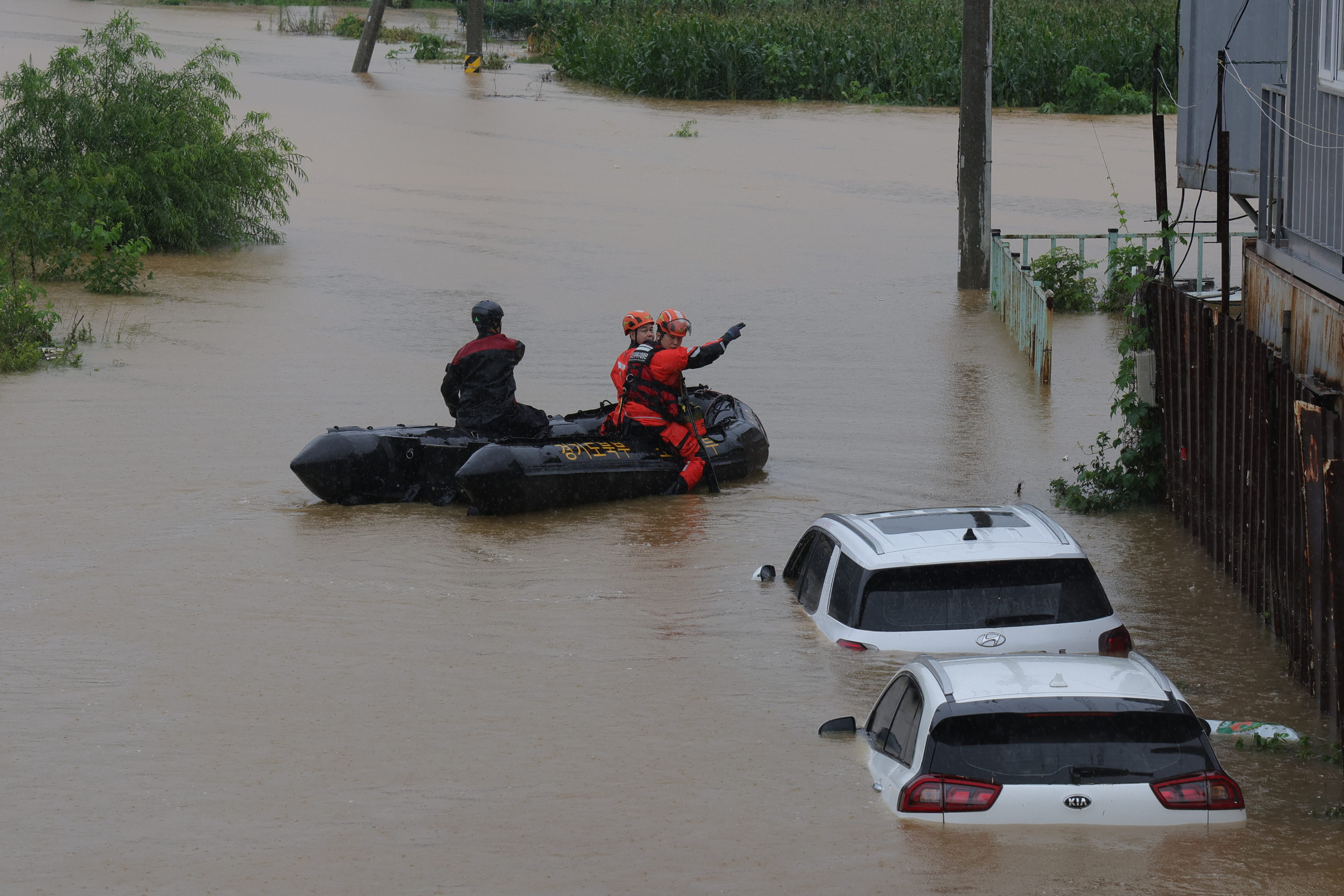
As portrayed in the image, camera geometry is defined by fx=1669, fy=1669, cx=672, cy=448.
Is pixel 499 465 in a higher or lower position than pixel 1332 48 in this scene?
lower

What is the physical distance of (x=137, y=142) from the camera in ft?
84.1

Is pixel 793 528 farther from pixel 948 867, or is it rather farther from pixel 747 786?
Answer: pixel 948 867

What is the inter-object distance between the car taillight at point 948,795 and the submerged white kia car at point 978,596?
1750 millimetres

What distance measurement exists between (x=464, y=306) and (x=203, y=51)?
7465 millimetres

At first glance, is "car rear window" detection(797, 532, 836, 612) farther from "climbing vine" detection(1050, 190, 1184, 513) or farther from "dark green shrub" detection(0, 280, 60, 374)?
"dark green shrub" detection(0, 280, 60, 374)

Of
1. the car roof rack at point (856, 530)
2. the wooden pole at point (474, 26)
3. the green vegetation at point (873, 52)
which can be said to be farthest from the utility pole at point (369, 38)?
the car roof rack at point (856, 530)

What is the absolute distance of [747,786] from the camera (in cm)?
755

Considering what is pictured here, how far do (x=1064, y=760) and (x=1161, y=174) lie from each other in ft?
25.1

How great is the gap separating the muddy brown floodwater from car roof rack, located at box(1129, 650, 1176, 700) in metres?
0.55

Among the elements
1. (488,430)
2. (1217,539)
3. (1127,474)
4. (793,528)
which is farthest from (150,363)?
(1217,539)

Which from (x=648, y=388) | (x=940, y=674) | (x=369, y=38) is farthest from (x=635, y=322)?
(x=369, y=38)

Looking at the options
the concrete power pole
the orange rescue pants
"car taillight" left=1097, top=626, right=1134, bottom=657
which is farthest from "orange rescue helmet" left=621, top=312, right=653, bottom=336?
the concrete power pole

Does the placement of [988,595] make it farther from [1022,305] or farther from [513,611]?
[1022,305]

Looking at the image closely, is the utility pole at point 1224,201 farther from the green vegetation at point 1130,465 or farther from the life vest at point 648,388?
the life vest at point 648,388
